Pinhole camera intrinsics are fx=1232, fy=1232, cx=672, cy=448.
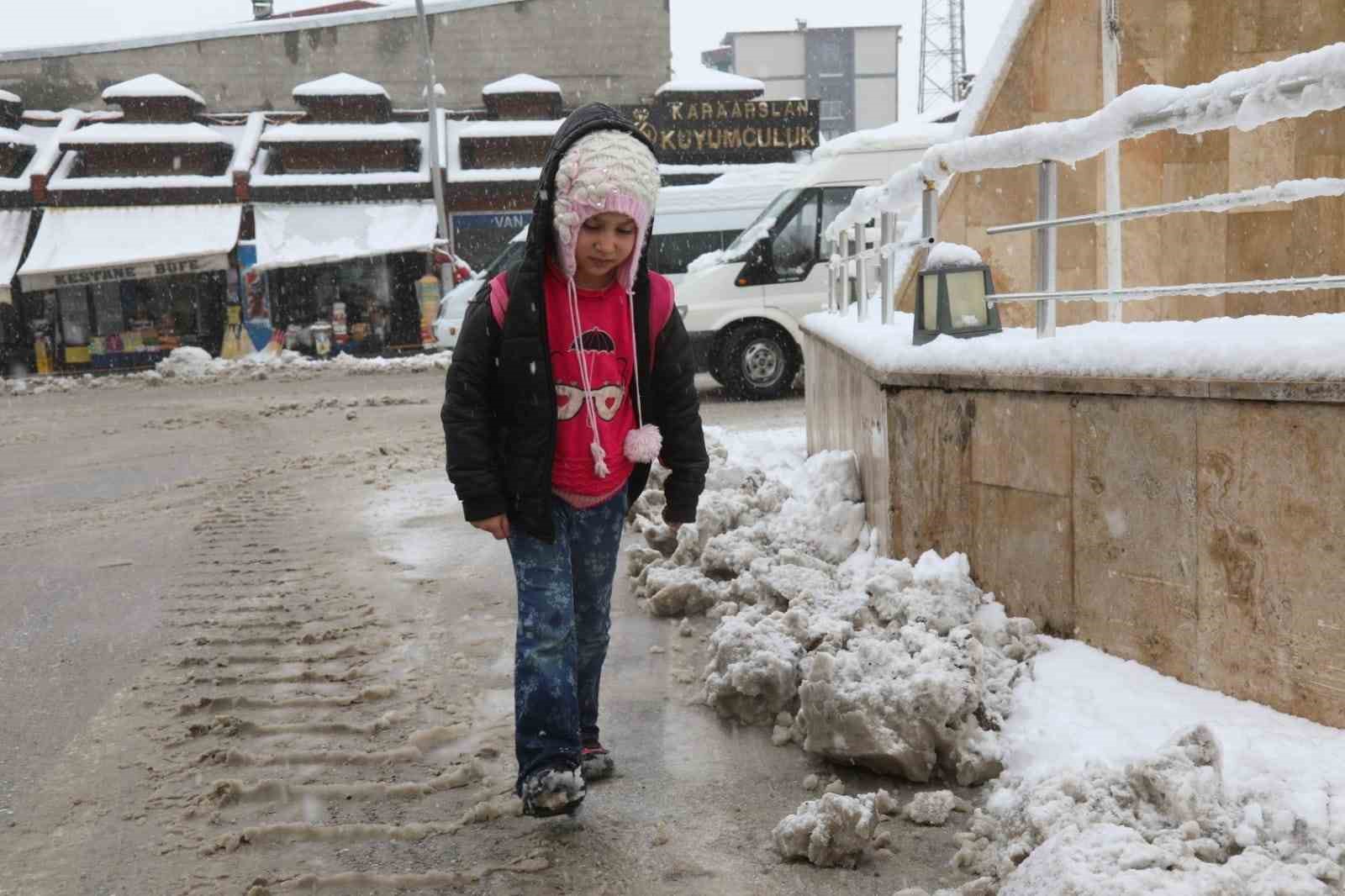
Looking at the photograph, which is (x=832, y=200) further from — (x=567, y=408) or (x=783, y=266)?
(x=567, y=408)

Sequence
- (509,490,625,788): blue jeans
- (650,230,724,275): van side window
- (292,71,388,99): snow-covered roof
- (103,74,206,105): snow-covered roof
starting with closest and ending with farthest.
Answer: (509,490,625,788): blue jeans
(650,230,724,275): van side window
(103,74,206,105): snow-covered roof
(292,71,388,99): snow-covered roof

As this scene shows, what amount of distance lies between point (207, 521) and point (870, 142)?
8.44m

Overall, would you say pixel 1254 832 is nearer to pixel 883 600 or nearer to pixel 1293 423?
pixel 1293 423

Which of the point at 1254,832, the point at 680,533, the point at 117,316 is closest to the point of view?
the point at 1254,832

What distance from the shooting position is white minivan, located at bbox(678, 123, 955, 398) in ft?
43.6

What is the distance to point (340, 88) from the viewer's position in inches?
1185

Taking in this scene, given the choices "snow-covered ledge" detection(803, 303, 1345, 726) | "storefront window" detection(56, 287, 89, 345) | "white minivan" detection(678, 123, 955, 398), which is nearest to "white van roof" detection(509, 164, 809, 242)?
"white minivan" detection(678, 123, 955, 398)

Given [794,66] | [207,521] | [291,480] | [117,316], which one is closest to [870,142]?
[291,480]

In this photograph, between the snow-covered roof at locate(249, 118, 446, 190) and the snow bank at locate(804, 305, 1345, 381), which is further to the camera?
the snow-covered roof at locate(249, 118, 446, 190)

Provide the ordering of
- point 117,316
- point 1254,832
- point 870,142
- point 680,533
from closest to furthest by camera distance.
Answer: point 1254,832 → point 680,533 → point 870,142 → point 117,316

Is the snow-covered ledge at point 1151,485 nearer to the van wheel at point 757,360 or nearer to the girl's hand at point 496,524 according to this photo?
the girl's hand at point 496,524

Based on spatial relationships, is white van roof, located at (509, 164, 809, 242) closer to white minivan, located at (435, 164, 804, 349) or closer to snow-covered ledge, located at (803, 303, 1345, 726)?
white minivan, located at (435, 164, 804, 349)

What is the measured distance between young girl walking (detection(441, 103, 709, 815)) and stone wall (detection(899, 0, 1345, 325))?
5604 millimetres

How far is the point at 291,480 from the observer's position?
30.9 ft
